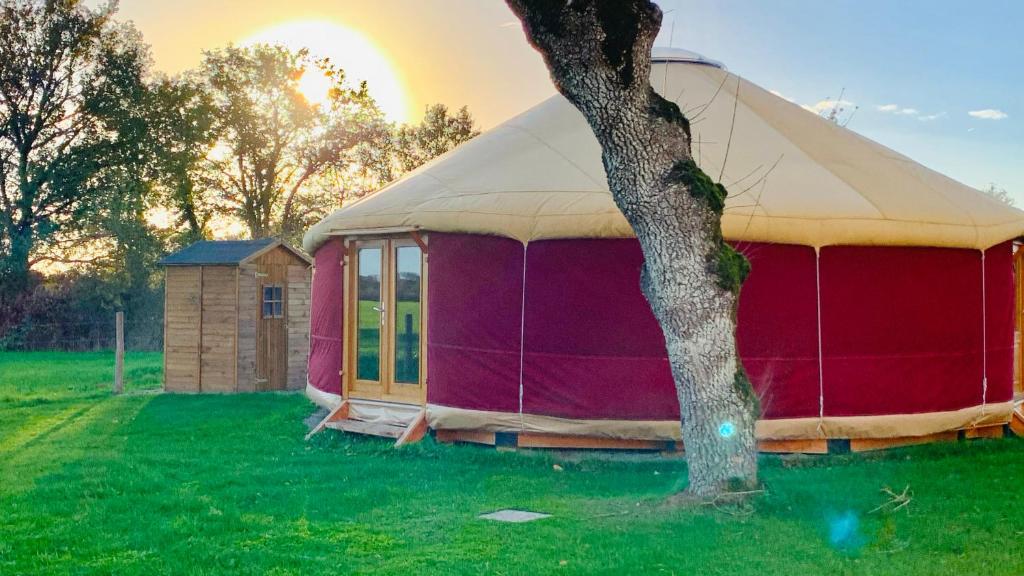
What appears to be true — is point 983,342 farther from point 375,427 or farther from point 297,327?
point 297,327

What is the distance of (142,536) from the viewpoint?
4.58m

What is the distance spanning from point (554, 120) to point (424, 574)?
491 cm

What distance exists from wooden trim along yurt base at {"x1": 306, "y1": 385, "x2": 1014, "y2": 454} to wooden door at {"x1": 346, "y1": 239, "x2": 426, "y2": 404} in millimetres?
551

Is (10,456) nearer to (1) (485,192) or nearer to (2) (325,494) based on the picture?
(2) (325,494)

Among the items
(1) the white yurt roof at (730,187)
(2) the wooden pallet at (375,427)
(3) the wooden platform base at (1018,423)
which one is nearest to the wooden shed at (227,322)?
(1) the white yurt roof at (730,187)

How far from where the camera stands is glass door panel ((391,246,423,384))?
745 cm

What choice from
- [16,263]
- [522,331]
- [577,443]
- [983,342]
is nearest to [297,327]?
[522,331]

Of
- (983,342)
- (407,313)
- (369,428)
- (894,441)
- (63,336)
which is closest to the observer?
(894,441)

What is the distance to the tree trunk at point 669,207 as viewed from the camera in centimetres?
461

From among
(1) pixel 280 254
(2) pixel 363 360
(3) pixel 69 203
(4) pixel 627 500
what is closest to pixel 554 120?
(2) pixel 363 360

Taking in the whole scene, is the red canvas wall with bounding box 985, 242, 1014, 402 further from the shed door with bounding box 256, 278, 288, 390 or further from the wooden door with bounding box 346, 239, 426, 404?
the shed door with bounding box 256, 278, 288, 390

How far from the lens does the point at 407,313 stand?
7.54 metres

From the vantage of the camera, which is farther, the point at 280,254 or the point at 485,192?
the point at 280,254

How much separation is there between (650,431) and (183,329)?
6.43 metres
